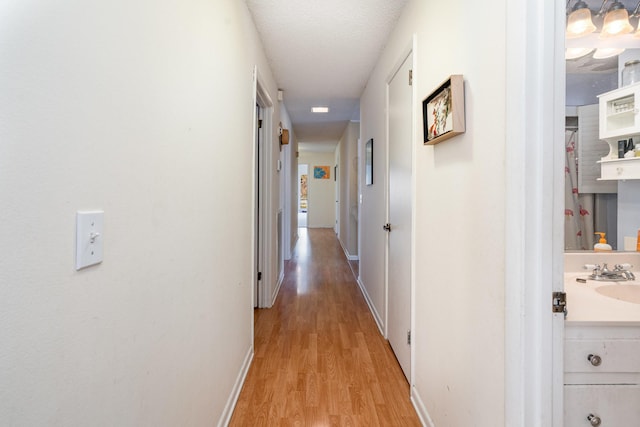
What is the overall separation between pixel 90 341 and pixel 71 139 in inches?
15.8

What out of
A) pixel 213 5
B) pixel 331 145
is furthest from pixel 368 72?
pixel 331 145

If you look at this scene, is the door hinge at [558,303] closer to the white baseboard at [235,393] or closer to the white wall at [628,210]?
the white wall at [628,210]

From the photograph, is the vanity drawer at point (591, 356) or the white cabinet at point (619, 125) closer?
the vanity drawer at point (591, 356)

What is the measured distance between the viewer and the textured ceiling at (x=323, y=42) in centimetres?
209

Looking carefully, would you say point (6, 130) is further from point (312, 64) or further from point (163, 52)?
point (312, 64)

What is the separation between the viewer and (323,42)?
2.56 m

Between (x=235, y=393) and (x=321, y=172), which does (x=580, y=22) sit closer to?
(x=235, y=393)

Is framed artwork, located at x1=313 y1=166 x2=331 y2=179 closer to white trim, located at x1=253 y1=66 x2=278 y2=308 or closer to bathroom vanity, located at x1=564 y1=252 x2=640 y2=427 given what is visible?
white trim, located at x1=253 y1=66 x2=278 y2=308

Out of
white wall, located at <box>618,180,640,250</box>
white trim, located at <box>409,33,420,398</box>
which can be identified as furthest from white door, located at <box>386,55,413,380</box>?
white wall, located at <box>618,180,640,250</box>

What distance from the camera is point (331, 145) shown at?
8.23m

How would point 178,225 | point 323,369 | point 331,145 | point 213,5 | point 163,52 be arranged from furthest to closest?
point 331,145, point 323,369, point 213,5, point 178,225, point 163,52

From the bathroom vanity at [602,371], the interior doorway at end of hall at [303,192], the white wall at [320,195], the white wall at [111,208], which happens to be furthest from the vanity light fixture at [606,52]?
the interior doorway at end of hall at [303,192]

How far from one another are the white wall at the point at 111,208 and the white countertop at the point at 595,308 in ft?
4.02

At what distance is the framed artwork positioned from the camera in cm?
1023
